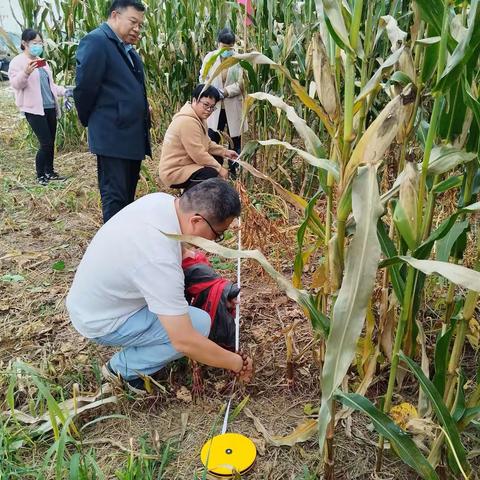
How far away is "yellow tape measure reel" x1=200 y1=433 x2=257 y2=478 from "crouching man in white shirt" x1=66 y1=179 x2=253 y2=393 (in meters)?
0.24

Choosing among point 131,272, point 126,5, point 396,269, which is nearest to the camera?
point 396,269

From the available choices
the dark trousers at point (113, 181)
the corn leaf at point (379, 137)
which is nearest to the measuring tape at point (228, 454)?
the corn leaf at point (379, 137)

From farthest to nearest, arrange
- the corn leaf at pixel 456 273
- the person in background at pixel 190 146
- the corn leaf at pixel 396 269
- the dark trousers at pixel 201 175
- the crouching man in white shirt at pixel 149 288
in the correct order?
the dark trousers at pixel 201 175 < the person in background at pixel 190 146 < the crouching man in white shirt at pixel 149 288 < the corn leaf at pixel 396 269 < the corn leaf at pixel 456 273

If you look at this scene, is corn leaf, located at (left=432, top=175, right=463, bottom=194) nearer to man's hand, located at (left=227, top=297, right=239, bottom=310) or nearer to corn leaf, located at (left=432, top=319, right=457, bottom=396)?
corn leaf, located at (left=432, top=319, right=457, bottom=396)

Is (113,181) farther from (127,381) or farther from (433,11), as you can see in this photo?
(433,11)

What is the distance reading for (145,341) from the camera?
1899 mm

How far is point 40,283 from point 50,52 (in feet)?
12.2

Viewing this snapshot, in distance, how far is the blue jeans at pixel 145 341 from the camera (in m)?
1.87

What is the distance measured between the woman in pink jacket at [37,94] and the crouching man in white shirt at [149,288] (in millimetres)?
3053

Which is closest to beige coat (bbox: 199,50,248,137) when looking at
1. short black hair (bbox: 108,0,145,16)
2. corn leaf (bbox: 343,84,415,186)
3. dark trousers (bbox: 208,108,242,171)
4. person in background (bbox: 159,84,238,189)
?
dark trousers (bbox: 208,108,242,171)

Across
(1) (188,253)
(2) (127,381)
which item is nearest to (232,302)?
(1) (188,253)

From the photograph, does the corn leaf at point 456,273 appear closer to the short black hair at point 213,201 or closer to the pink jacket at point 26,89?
the short black hair at point 213,201

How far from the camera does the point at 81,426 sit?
5.88 feet

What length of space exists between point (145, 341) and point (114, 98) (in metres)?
1.61
